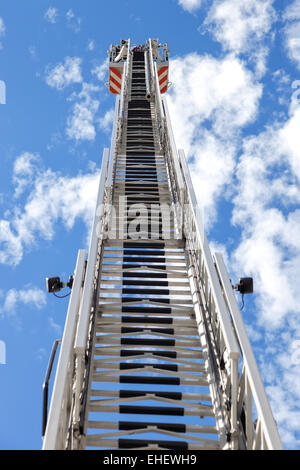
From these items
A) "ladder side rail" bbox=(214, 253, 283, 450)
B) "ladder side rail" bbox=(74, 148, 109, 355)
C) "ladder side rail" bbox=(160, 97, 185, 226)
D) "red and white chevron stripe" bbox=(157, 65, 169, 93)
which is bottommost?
"ladder side rail" bbox=(214, 253, 283, 450)

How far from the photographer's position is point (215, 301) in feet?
13.3

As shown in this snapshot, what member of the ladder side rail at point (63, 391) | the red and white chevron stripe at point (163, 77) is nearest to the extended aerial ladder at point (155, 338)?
the ladder side rail at point (63, 391)

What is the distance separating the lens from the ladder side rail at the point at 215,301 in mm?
3621

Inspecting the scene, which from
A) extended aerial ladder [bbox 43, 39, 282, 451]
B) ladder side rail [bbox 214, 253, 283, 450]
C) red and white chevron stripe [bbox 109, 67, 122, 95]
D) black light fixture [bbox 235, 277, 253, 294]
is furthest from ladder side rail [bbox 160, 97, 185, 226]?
red and white chevron stripe [bbox 109, 67, 122, 95]

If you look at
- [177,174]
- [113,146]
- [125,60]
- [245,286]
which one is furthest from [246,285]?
[125,60]

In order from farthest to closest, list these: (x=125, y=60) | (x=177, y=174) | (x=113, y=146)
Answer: (x=125, y=60)
(x=113, y=146)
(x=177, y=174)

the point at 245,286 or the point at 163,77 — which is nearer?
the point at 245,286

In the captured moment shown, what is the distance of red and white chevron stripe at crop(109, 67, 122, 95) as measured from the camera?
19.6 m

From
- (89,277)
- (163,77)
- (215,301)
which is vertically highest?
(163,77)

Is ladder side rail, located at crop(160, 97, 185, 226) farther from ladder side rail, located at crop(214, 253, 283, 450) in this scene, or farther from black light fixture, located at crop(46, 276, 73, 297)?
ladder side rail, located at crop(214, 253, 283, 450)

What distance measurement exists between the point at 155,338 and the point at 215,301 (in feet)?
3.97

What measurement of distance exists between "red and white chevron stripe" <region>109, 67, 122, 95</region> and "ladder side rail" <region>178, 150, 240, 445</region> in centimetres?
1345

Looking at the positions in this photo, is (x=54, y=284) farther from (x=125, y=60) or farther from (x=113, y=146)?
(x=125, y=60)
